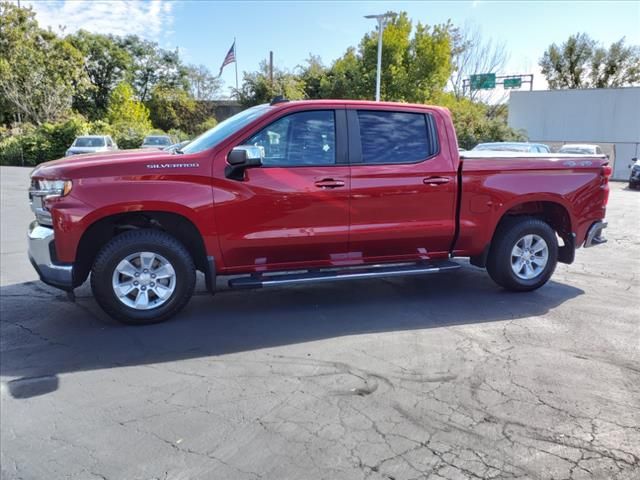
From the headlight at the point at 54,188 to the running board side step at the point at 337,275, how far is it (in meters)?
1.62

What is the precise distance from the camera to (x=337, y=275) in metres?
4.95

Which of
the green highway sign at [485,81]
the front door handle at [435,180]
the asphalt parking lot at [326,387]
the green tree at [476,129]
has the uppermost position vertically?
the green highway sign at [485,81]

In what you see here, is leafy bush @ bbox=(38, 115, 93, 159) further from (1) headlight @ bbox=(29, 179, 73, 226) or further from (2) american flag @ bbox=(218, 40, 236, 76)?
(1) headlight @ bbox=(29, 179, 73, 226)

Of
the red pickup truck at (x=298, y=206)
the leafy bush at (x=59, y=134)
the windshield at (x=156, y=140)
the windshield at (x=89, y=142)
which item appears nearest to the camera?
the red pickup truck at (x=298, y=206)

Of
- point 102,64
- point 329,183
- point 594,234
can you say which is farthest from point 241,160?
point 102,64

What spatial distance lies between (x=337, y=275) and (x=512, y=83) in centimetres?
4283

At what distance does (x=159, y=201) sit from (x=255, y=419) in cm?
224

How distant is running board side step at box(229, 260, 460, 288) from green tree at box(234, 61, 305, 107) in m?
30.2

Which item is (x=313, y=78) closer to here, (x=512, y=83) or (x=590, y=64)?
(x=512, y=83)

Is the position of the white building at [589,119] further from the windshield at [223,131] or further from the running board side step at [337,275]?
the windshield at [223,131]

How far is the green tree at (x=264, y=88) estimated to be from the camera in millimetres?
34656

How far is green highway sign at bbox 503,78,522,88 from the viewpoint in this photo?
41906mm

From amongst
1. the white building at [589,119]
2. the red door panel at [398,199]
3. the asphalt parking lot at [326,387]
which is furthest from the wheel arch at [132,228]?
the white building at [589,119]

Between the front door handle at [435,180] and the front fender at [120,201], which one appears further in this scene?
the front door handle at [435,180]
